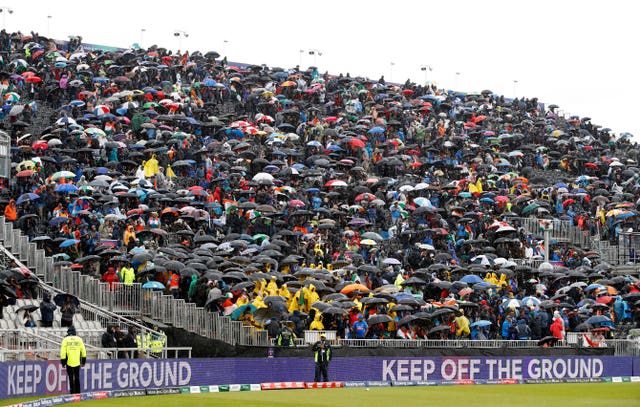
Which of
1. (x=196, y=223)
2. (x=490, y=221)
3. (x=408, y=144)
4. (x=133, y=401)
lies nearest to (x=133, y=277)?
(x=196, y=223)

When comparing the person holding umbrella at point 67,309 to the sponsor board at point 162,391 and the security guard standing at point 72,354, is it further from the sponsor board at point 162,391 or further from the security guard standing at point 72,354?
the security guard standing at point 72,354

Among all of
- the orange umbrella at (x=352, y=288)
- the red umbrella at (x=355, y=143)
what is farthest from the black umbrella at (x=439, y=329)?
the red umbrella at (x=355, y=143)

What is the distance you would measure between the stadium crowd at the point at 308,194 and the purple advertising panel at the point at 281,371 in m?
1.71

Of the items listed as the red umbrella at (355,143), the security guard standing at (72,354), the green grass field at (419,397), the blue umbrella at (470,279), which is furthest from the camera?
the red umbrella at (355,143)

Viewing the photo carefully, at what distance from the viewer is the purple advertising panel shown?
30.2m

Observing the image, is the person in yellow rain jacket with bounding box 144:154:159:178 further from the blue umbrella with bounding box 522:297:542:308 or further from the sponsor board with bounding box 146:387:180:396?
the sponsor board with bounding box 146:387:180:396

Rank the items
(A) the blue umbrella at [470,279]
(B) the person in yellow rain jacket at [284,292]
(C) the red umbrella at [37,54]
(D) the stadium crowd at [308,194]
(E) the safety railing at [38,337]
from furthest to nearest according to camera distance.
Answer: (C) the red umbrella at [37,54]
(A) the blue umbrella at [470,279]
(D) the stadium crowd at [308,194]
(B) the person in yellow rain jacket at [284,292]
(E) the safety railing at [38,337]

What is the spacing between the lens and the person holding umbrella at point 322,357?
3600 cm

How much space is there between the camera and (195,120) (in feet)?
182

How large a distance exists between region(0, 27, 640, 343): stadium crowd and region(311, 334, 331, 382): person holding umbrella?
2.45m

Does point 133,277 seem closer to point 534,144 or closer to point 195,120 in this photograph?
point 195,120

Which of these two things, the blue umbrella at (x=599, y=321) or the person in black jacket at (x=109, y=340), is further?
the blue umbrella at (x=599, y=321)

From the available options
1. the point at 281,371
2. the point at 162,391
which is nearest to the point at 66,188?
the point at 281,371

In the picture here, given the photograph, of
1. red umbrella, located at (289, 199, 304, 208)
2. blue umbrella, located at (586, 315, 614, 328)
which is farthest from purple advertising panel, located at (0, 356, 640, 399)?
red umbrella, located at (289, 199, 304, 208)
